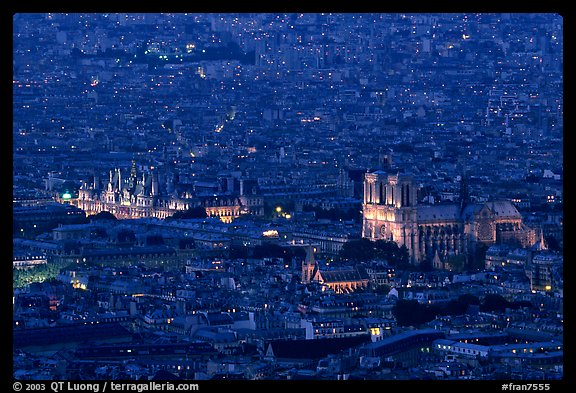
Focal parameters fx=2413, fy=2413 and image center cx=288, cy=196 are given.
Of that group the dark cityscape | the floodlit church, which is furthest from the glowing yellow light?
the floodlit church

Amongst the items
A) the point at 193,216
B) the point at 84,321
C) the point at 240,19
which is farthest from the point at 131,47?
the point at 84,321

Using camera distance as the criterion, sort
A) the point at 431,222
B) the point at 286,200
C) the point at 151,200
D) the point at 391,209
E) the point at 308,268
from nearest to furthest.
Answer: the point at 308,268
the point at 431,222
the point at 391,209
the point at 151,200
the point at 286,200

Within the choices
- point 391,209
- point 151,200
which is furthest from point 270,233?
point 151,200

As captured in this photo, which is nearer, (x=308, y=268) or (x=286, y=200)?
(x=308, y=268)

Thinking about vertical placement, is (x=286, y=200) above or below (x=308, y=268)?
above

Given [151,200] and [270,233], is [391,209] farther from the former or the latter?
[151,200]
